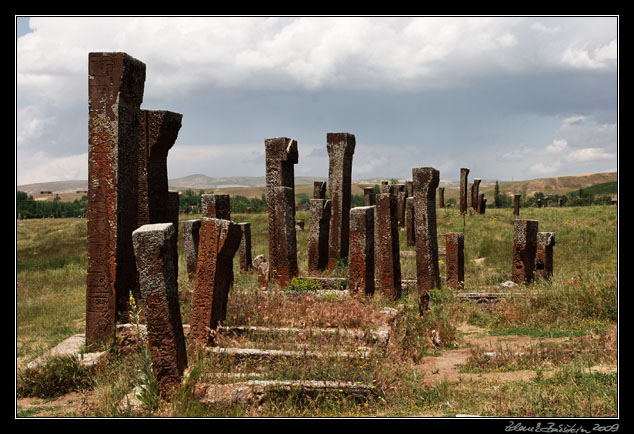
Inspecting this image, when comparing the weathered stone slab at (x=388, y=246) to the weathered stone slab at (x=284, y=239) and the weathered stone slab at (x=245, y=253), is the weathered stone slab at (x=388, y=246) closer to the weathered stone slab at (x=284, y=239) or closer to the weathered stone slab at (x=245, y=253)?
the weathered stone slab at (x=284, y=239)

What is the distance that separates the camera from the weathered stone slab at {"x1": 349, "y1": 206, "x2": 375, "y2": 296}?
1105 centimetres

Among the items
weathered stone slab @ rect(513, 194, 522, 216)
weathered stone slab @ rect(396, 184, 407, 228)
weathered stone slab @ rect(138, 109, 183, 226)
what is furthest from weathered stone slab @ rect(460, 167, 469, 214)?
weathered stone slab @ rect(138, 109, 183, 226)

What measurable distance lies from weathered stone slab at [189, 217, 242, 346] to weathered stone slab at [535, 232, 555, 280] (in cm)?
1000

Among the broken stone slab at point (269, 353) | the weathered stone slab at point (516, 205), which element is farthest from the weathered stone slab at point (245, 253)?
the weathered stone slab at point (516, 205)

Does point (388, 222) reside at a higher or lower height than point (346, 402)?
higher

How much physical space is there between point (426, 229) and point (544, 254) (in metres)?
4.16

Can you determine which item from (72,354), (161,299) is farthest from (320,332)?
Answer: (72,354)

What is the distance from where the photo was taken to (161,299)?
609cm

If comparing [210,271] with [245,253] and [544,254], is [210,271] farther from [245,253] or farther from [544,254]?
[544,254]

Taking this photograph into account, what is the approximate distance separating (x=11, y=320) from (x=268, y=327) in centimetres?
379

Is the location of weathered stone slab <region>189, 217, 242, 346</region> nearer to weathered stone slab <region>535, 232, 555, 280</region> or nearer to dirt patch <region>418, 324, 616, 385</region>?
dirt patch <region>418, 324, 616, 385</region>

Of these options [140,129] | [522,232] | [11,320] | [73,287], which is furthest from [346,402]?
[73,287]

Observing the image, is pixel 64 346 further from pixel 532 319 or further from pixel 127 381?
pixel 532 319

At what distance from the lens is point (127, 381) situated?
22.5 feet
